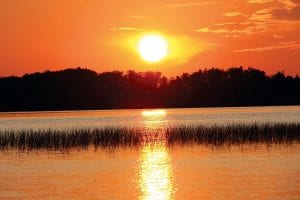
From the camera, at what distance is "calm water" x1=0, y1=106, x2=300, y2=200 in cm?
1892

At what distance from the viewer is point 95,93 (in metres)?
133

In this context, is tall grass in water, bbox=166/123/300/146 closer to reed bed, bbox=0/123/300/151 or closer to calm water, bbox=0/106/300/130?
reed bed, bbox=0/123/300/151

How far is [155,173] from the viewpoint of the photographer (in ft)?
77.5

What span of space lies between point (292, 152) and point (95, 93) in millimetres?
105816

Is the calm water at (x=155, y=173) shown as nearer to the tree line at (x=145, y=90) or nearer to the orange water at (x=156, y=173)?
the orange water at (x=156, y=173)

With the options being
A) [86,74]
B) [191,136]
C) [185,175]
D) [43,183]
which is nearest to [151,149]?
[191,136]

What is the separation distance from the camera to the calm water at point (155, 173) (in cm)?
1892

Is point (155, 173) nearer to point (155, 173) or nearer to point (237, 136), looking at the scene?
point (155, 173)

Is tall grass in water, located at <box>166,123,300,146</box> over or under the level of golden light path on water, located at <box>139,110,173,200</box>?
over

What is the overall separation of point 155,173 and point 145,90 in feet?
374

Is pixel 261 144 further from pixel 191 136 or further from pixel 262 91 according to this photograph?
pixel 262 91

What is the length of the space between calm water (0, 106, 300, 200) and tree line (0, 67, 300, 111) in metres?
94.3

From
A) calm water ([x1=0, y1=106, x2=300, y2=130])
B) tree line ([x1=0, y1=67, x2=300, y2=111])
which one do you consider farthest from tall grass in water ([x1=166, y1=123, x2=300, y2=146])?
tree line ([x1=0, y1=67, x2=300, y2=111])

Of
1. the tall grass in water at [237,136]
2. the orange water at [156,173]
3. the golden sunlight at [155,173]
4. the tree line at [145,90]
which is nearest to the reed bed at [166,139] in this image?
the tall grass in water at [237,136]
